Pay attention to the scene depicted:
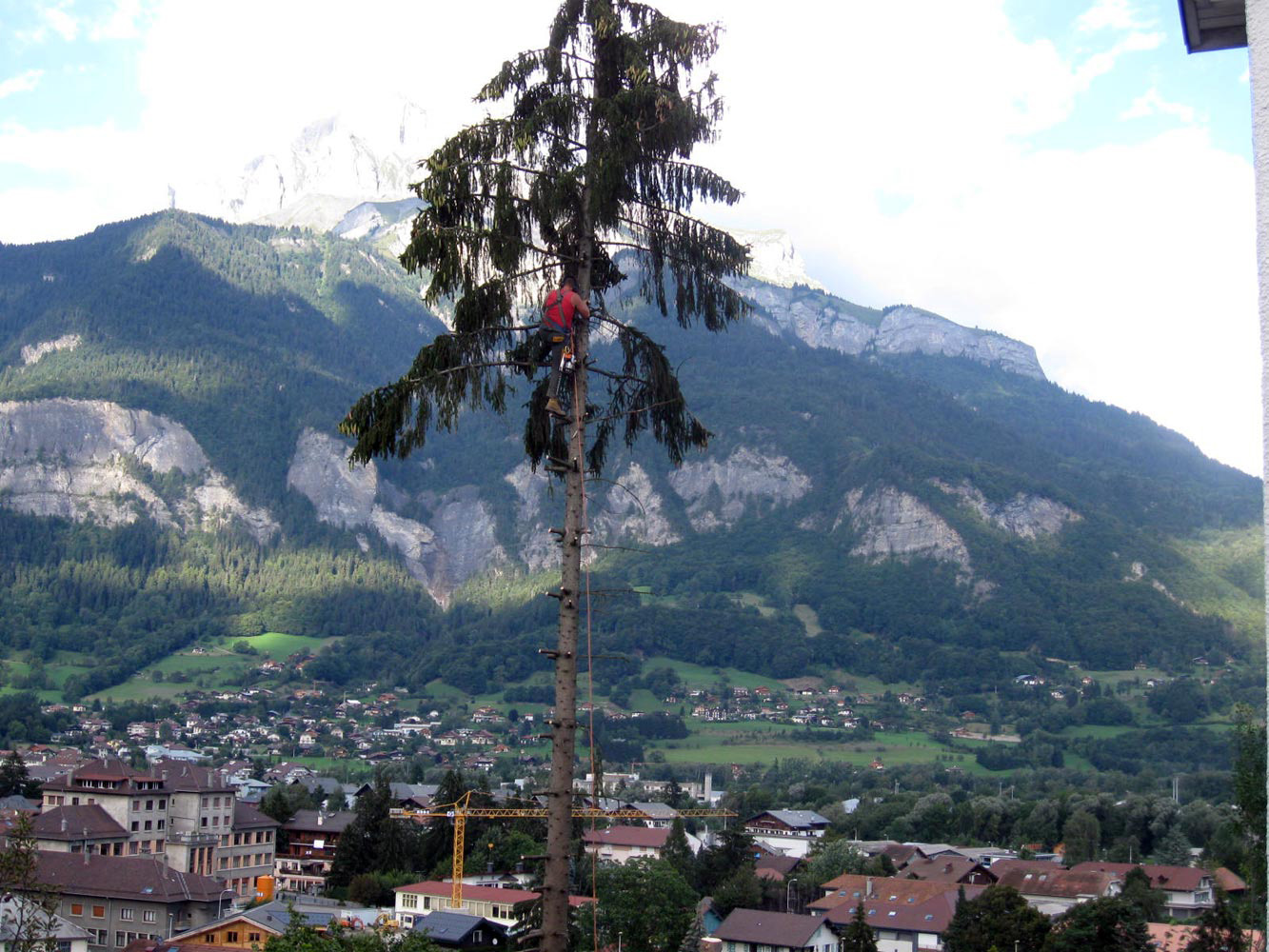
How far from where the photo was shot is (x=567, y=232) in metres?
11.9

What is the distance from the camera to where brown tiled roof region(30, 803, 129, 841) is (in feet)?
209

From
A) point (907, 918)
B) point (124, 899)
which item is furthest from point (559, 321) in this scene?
point (907, 918)

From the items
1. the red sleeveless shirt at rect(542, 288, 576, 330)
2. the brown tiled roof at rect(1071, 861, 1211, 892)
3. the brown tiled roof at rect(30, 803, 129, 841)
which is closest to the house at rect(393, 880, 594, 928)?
the brown tiled roof at rect(30, 803, 129, 841)

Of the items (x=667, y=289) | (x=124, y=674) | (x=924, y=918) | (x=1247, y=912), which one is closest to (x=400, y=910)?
(x=924, y=918)

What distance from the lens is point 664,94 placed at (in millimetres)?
11555

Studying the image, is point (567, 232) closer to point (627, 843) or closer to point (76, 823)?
point (76, 823)

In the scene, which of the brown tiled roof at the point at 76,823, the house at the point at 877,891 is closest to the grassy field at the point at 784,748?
the house at the point at 877,891

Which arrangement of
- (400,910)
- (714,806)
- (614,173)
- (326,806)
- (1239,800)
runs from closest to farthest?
(614,173) < (1239,800) < (400,910) < (326,806) < (714,806)

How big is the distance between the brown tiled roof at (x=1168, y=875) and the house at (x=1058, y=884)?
5.10 ft

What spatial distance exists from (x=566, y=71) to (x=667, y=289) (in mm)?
2247

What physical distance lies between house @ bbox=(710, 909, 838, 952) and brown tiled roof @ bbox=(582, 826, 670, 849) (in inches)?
930

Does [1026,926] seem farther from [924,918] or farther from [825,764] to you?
[825,764]

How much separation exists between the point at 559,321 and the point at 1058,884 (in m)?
65.8

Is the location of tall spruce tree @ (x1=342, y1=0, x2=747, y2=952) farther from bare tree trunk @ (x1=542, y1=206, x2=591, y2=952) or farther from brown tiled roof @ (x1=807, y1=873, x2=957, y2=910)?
brown tiled roof @ (x1=807, y1=873, x2=957, y2=910)
